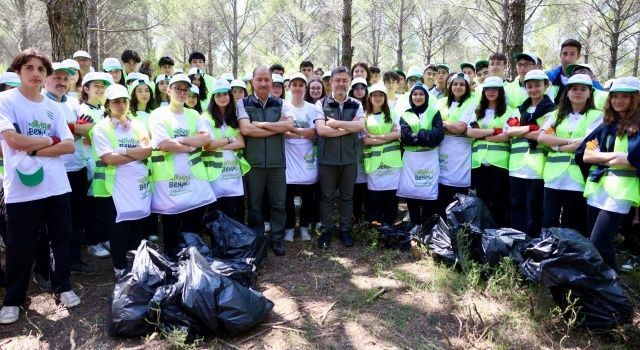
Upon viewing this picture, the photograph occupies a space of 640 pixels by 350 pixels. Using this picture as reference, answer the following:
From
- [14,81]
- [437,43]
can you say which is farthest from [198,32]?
[14,81]

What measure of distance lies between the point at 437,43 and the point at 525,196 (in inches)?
1007

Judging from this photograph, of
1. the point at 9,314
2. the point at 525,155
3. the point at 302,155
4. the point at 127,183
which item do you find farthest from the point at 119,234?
the point at 525,155

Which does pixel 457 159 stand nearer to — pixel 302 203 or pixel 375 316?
pixel 302 203

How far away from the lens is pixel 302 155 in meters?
5.29

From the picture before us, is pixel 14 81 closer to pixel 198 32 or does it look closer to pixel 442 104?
pixel 442 104

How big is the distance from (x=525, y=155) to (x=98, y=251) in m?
4.87

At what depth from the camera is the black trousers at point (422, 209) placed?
217 inches

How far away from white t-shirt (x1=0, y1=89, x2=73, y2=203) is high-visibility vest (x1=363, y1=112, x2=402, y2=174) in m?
3.26

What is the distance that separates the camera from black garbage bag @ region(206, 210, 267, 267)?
4328mm

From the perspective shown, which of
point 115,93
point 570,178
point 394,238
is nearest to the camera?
point 115,93

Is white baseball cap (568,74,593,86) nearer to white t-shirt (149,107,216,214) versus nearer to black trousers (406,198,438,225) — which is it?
black trousers (406,198,438,225)

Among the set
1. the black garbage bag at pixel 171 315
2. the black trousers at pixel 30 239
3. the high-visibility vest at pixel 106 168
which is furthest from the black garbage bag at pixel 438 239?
the black trousers at pixel 30 239

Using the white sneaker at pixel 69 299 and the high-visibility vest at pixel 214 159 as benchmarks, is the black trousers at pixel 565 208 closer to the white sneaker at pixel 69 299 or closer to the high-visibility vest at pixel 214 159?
the high-visibility vest at pixel 214 159

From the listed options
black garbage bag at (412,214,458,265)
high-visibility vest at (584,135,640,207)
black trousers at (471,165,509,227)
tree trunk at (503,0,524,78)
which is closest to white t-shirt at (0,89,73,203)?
black garbage bag at (412,214,458,265)
